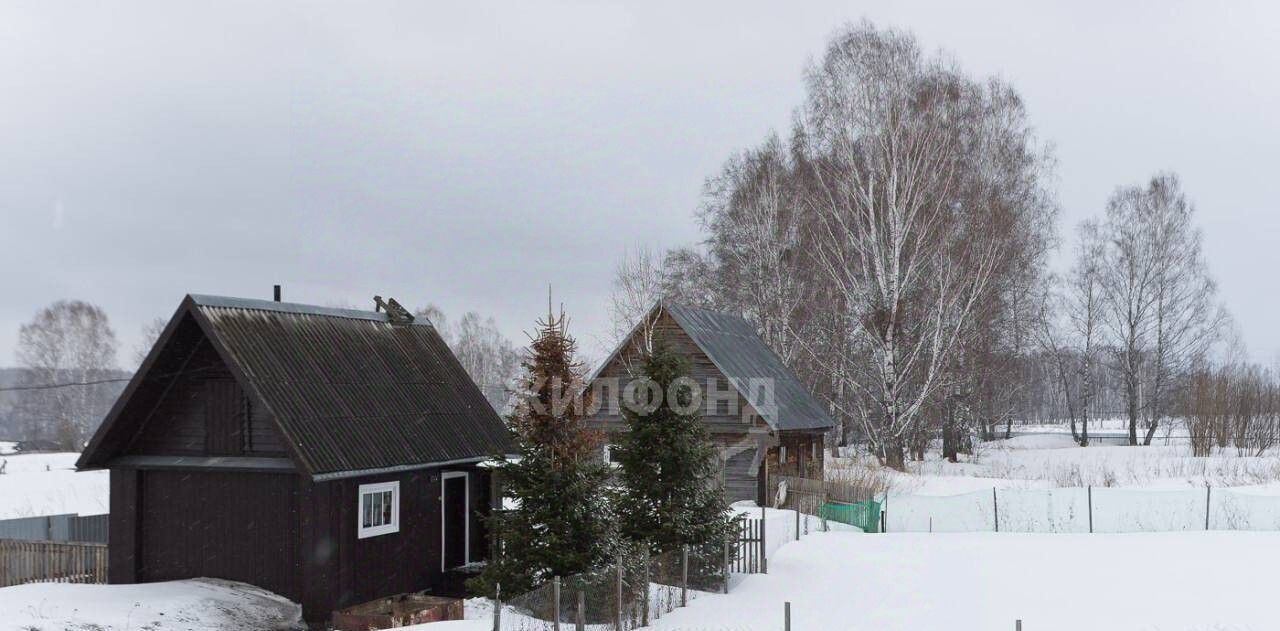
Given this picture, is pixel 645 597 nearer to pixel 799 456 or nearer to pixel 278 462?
pixel 278 462

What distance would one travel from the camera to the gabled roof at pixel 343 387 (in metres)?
15.0

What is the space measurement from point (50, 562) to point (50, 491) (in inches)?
858

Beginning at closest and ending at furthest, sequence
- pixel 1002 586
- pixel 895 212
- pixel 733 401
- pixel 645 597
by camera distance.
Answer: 1. pixel 645 597
2. pixel 1002 586
3. pixel 733 401
4. pixel 895 212

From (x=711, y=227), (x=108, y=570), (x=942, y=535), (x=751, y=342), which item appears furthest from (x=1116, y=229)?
(x=108, y=570)

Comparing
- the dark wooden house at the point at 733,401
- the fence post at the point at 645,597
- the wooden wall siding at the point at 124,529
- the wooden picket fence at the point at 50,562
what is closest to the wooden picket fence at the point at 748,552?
the fence post at the point at 645,597

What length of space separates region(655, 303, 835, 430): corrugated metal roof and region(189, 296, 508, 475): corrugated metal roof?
1158cm

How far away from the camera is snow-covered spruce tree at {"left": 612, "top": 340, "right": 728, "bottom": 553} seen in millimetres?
17359

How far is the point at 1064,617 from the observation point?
15492 mm

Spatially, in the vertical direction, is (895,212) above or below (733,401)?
above

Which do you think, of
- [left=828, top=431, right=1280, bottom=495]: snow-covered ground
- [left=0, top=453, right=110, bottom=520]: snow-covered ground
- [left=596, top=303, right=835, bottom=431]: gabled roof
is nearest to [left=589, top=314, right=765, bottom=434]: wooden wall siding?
[left=596, top=303, right=835, bottom=431]: gabled roof

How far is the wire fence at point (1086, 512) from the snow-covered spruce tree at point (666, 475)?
10003 millimetres

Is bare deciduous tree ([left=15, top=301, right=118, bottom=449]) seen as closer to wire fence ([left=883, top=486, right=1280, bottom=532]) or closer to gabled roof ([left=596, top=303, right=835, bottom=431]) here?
gabled roof ([left=596, top=303, right=835, bottom=431])

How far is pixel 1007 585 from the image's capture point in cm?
1817

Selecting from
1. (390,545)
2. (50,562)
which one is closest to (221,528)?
(390,545)
